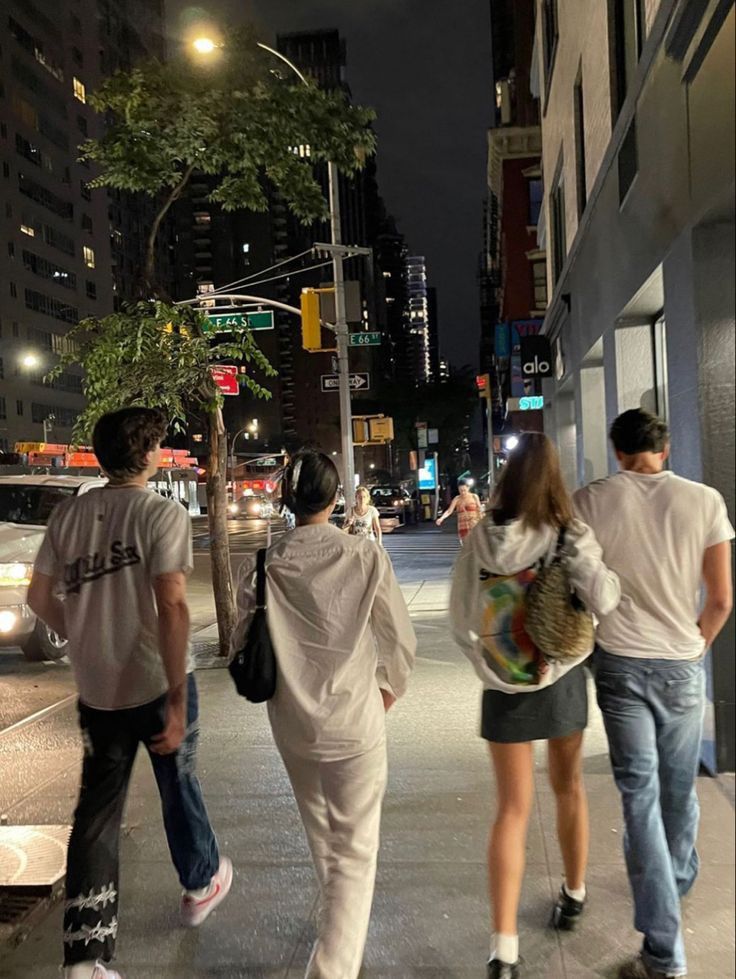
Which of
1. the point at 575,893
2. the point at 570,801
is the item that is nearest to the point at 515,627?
the point at 570,801

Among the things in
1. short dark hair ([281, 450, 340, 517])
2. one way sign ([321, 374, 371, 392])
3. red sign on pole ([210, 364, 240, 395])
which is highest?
one way sign ([321, 374, 371, 392])

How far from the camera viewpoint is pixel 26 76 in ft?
273

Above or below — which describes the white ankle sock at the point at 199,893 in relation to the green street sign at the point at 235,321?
below

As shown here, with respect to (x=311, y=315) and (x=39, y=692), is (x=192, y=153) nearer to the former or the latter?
(x=39, y=692)

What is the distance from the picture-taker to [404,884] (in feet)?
13.6

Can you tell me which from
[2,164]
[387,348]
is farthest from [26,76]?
[387,348]

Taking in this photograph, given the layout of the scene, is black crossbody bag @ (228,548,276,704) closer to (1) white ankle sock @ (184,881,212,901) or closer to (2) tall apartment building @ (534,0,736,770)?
(1) white ankle sock @ (184,881,212,901)

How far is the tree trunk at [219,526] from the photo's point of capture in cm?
954

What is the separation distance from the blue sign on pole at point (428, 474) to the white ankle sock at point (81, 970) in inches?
1783

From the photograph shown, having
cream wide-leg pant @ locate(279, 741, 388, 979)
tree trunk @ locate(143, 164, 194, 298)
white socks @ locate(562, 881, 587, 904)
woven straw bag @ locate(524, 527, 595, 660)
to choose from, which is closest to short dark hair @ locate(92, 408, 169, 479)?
cream wide-leg pant @ locate(279, 741, 388, 979)

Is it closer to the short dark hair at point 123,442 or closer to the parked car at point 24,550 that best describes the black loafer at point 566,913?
the short dark hair at point 123,442

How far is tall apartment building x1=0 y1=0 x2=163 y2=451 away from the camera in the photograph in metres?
77.3

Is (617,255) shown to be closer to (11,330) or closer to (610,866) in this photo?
(610,866)

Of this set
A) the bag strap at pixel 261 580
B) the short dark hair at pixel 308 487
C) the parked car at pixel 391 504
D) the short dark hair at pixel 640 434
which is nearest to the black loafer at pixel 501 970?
the bag strap at pixel 261 580
